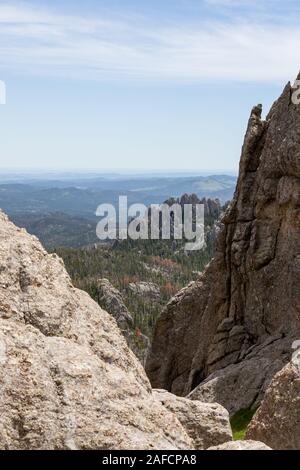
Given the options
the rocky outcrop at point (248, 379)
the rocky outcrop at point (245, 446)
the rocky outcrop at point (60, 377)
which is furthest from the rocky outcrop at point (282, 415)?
the rocky outcrop at point (248, 379)

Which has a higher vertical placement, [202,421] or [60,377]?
[60,377]

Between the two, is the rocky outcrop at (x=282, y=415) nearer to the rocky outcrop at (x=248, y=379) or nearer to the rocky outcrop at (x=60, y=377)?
the rocky outcrop at (x=60, y=377)

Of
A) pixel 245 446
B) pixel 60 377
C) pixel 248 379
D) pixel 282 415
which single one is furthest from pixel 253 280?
pixel 60 377

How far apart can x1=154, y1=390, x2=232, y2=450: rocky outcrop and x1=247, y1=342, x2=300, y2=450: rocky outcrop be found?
188cm

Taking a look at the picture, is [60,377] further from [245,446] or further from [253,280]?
[253,280]

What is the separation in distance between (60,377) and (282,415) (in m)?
9.85

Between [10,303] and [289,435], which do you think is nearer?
[10,303]

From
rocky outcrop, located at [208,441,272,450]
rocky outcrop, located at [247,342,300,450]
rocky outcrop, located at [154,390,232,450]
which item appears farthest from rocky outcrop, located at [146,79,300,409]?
rocky outcrop, located at [208,441,272,450]

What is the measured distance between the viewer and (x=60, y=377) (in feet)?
43.7

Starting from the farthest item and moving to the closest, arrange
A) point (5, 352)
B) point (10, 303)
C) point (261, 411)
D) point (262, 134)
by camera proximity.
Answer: point (262, 134) → point (261, 411) → point (10, 303) → point (5, 352)

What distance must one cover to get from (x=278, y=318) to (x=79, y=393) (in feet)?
123

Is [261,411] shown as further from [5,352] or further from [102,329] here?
[5,352]

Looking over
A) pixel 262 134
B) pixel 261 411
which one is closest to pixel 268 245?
pixel 262 134

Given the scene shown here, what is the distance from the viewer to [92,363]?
1416 cm
